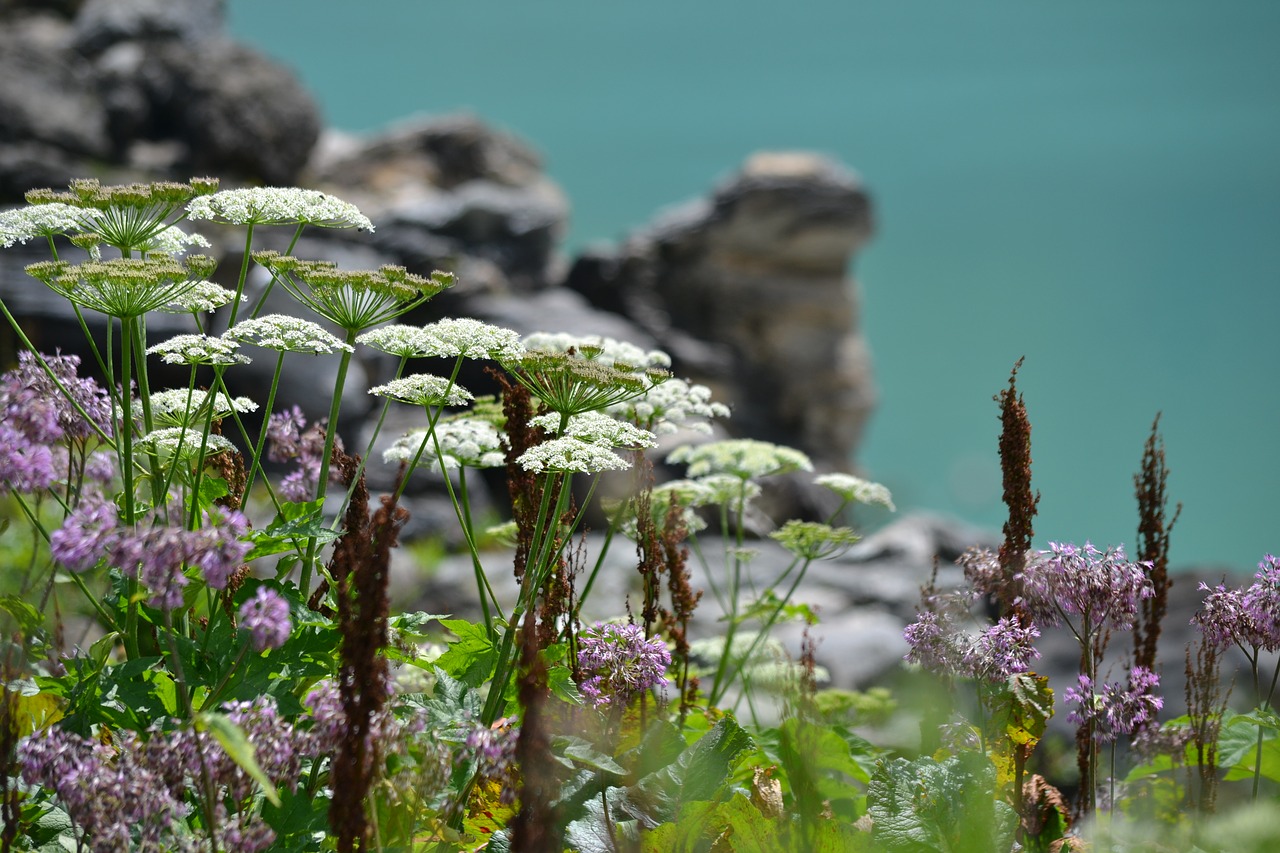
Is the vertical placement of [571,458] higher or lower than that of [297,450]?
lower

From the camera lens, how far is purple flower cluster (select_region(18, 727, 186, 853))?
5.27ft

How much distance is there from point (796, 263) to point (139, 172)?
1229 centimetres

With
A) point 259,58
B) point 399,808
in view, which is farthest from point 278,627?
point 259,58

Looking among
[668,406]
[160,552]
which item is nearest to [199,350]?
[160,552]

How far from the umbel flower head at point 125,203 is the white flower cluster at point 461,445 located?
799mm

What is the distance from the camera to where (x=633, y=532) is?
3.10 meters

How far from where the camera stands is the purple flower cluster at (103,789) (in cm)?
161

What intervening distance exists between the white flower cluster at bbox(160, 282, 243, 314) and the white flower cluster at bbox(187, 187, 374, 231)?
0.16 meters

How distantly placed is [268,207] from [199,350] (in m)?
0.47

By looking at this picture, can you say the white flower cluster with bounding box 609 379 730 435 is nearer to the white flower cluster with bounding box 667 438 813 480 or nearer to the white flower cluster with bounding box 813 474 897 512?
the white flower cluster with bounding box 667 438 813 480

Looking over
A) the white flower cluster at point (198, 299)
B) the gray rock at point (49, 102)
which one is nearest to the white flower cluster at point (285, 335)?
the white flower cluster at point (198, 299)

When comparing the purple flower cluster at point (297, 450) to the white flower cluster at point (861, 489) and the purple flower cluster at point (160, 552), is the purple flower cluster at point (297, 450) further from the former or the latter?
the white flower cluster at point (861, 489)

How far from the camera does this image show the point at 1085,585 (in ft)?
7.41

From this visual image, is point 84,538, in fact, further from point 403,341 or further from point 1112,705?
point 1112,705
